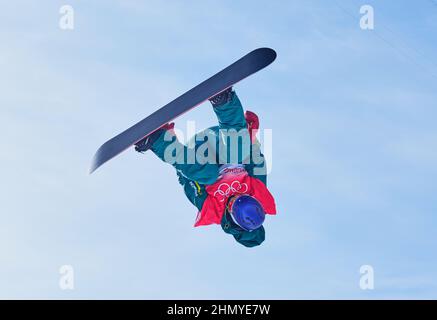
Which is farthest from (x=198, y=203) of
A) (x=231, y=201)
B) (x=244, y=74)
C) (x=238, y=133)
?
(x=244, y=74)

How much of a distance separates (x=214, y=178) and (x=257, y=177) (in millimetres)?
640

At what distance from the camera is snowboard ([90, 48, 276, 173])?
9.34 m

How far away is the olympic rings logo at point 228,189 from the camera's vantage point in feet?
34.1

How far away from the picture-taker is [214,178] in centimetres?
1014

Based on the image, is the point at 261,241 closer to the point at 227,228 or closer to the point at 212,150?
the point at 227,228

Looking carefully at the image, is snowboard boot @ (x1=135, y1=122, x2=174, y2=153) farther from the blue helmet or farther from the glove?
the blue helmet

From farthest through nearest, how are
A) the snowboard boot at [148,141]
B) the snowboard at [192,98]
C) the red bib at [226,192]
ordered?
the red bib at [226,192], the snowboard boot at [148,141], the snowboard at [192,98]

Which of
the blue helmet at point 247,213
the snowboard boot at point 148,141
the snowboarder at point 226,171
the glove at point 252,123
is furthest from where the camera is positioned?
the blue helmet at point 247,213

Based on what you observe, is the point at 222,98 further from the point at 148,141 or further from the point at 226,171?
the point at 226,171

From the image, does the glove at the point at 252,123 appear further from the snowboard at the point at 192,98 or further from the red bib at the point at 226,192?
the snowboard at the point at 192,98

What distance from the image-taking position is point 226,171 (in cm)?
1036

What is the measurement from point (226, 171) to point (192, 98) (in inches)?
52.7

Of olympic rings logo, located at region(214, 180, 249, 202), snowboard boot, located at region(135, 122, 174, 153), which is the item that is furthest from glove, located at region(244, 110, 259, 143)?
snowboard boot, located at region(135, 122, 174, 153)

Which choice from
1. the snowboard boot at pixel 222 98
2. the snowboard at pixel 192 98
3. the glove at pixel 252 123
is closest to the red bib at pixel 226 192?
the glove at pixel 252 123
